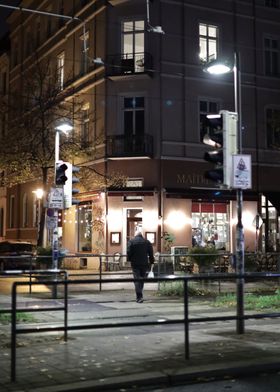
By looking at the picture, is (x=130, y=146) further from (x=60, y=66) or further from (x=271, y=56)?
(x=271, y=56)

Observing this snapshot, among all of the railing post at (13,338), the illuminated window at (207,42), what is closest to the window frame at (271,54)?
the illuminated window at (207,42)

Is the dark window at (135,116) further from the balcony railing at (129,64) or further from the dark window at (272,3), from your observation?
the dark window at (272,3)

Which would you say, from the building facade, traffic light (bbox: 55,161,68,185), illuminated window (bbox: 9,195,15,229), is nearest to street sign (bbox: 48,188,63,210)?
traffic light (bbox: 55,161,68,185)

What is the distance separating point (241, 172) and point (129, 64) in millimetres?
20630

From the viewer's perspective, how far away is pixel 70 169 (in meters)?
16.6

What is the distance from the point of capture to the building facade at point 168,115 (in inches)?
1154

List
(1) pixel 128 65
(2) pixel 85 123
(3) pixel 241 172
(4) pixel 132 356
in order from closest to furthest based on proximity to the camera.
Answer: (4) pixel 132 356, (3) pixel 241 172, (1) pixel 128 65, (2) pixel 85 123

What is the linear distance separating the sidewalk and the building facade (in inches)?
678

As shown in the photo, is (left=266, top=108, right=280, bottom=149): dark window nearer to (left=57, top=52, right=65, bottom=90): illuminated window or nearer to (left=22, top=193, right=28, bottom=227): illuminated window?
(left=57, top=52, right=65, bottom=90): illuminated window

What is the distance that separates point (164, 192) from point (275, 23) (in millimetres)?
12164

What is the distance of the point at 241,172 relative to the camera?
34.1ft

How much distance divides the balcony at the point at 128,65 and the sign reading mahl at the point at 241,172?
19.7 metres

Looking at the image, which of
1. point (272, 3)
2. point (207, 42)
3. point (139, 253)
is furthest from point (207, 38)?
point (139, 253)

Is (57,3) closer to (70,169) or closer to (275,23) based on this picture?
(275,23)
